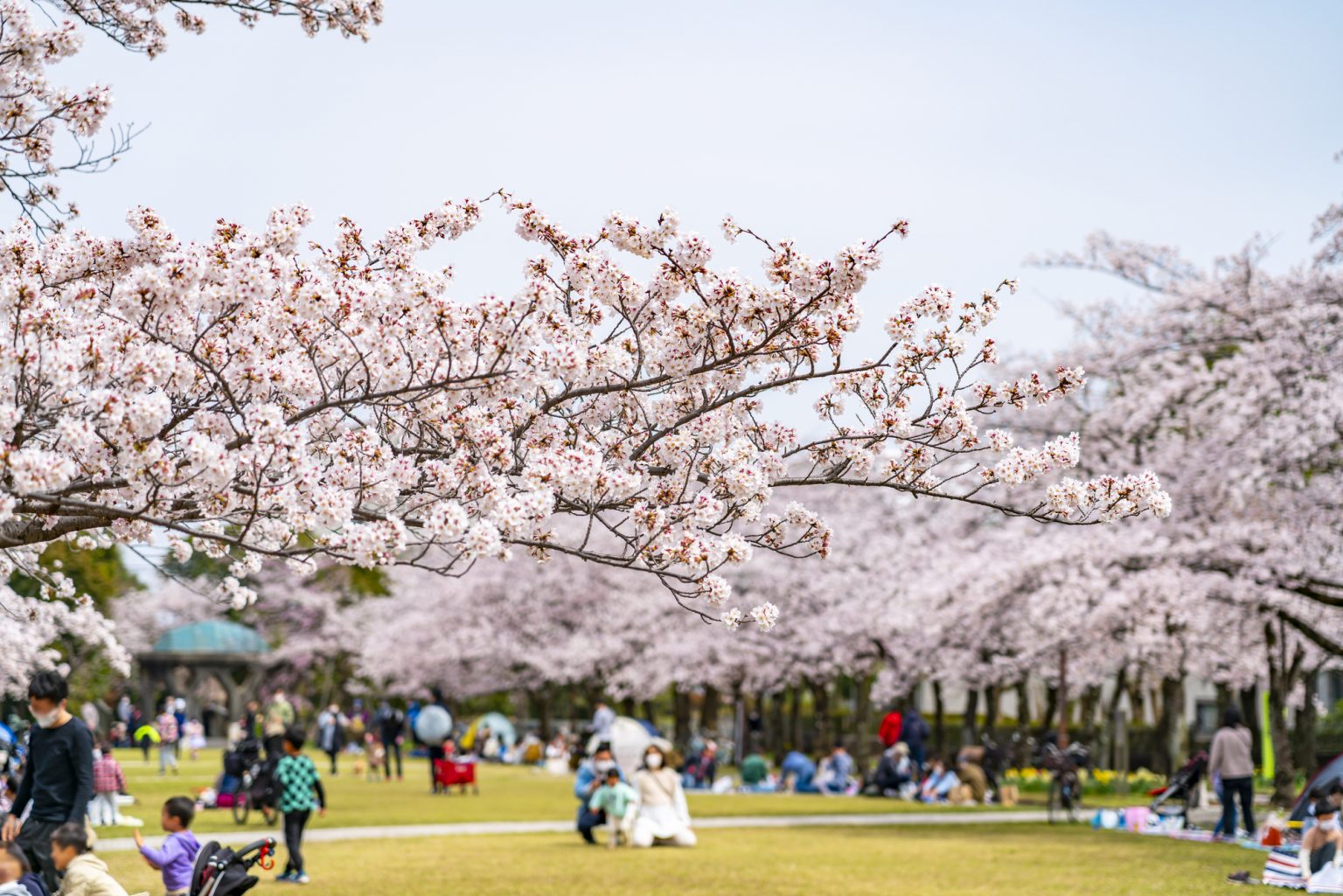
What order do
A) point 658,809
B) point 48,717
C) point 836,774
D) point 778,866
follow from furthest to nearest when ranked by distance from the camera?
point 836,774 → point 658,809 → point 778,866 → point 48,717

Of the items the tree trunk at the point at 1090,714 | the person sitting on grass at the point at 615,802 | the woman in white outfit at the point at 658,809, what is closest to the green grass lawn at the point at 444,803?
the person sitting on grass at the point at 615,802

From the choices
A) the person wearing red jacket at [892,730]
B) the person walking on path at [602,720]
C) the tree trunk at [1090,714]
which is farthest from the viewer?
the tree trunk at [1090,714]

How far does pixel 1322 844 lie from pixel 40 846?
33.9ft

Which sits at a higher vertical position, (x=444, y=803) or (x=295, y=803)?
(x=295, y=803)

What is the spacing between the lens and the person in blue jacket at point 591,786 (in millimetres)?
16438

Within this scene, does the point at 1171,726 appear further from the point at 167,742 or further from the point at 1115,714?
the point at 167,742

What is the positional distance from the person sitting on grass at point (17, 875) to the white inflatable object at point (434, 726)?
62.7ft

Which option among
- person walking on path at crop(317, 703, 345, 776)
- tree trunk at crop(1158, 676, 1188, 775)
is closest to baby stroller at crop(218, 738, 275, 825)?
person walking on path at crop(317, 703, 345, 776)

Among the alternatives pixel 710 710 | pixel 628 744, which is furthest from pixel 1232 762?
pixel 710 710

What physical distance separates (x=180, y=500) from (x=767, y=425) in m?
2.76

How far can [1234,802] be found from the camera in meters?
17.3

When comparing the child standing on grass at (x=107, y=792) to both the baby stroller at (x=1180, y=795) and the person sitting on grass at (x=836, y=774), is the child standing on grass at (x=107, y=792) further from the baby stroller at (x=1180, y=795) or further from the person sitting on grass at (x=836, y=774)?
the person sitting on grass at (x=836, y=774)

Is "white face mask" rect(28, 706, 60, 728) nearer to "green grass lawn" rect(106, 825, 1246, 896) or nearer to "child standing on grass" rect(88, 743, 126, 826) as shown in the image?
"green grass lawn" rect(106, 825, 1246, 896)

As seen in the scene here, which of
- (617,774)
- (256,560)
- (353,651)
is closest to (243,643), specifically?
(353,651)
